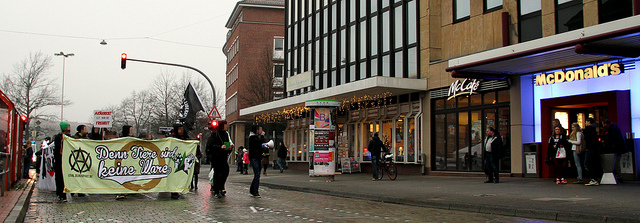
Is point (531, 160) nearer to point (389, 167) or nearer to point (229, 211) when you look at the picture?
point (389, 167)

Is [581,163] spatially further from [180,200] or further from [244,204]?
[180,200]

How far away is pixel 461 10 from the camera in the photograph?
22422 mm

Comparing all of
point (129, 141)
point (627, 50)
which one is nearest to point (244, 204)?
point (129, 141)

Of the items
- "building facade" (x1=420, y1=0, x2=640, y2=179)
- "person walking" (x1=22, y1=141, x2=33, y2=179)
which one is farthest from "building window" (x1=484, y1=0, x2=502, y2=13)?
"person walking" (x1=22, y1=141, x2=33, y2=179)

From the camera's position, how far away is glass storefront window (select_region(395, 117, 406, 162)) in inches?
997

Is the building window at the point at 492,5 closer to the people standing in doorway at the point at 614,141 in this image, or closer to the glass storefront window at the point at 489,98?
the glass storefront window at the point at 489,98

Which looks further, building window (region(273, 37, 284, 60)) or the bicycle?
building window (region(273, 37, 284, 60))

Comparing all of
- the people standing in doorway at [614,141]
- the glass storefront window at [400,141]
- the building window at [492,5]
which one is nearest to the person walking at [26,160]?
the glass storefront window at [400,141]

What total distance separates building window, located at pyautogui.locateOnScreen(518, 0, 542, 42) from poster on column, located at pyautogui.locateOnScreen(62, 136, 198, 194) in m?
11.7

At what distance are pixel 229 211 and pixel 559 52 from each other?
9658 mm

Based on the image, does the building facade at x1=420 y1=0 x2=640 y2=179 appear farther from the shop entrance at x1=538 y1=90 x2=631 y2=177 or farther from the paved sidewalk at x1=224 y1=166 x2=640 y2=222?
the paved sidewalk at x1=224 y1=166 x2=640 y2=222

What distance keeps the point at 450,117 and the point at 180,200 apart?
12603 mm

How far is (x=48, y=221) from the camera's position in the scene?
360 inches

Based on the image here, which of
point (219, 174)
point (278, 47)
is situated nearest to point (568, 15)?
point (219, 174)
